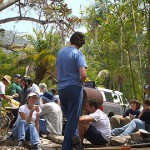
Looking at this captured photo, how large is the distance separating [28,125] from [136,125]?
2.12 meters

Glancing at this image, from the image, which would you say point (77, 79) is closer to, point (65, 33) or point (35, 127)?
point (35, 127)

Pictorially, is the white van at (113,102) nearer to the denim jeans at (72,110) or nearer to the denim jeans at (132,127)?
the denim jeans at (132,127)

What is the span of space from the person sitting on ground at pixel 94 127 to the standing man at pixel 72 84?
127 centimetres

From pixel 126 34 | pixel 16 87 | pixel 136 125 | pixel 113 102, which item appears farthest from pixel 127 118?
pixel 113 102

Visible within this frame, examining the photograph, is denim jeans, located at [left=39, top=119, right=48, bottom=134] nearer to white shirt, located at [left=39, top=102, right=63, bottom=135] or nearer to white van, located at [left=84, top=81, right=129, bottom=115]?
white shirt, located at [left=39, top=102, right=63, bottom=135]

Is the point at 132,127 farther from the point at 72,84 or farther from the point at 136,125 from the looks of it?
the point at 72,84

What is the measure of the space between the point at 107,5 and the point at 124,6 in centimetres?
102

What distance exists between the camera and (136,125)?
979 centimetres

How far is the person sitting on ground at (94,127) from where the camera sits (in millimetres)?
7914

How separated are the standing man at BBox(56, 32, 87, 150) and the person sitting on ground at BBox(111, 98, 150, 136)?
10.6ft

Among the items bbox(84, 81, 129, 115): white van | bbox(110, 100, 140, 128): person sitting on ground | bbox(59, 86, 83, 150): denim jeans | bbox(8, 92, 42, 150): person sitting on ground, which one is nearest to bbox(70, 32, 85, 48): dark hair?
bbox(59, 86, 83, 150): denim jeans

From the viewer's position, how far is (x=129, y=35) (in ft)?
51.2

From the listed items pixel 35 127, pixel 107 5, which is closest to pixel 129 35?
pixel 107 5

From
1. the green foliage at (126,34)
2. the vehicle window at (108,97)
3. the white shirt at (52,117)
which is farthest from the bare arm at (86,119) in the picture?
the vehicle window at (108,97)
